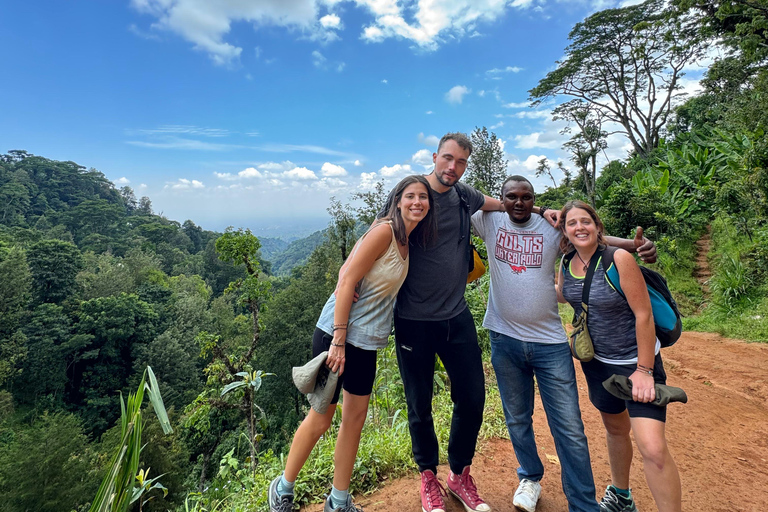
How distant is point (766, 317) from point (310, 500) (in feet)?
23.4

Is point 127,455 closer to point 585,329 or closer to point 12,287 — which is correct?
point 585,329

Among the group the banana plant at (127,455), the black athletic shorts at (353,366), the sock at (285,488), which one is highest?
the banana plant at (127,455)

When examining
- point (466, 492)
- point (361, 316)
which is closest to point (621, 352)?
point (466, 492)

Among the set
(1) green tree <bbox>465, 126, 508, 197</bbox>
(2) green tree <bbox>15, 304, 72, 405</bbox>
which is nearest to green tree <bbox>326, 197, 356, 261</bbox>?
(1) green tree <bbox>465, 126, 508, 197</bbox>

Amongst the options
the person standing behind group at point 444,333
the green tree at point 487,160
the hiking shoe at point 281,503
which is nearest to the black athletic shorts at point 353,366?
the person standing behind group at point 444,333

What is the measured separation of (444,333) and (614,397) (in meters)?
0.86

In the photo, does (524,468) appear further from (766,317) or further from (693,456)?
(766,317)

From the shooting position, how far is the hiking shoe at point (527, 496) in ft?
6.55

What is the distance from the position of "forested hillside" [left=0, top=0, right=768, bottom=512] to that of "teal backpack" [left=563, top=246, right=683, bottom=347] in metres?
1.66

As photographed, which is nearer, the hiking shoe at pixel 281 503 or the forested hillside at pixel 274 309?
the hiking shoe at pixel 281 503

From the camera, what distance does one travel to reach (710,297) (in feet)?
23.4

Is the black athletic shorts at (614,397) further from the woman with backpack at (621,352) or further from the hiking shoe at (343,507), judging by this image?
the hiking shoe at (343,507)

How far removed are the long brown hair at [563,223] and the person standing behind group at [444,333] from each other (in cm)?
46

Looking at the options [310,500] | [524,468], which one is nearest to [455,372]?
[524,468]
